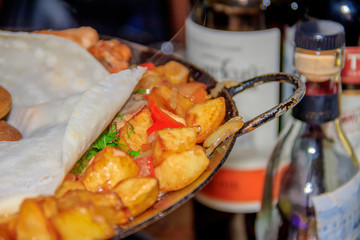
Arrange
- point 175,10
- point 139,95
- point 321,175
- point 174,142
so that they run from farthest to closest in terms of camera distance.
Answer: point 175,10
point 321,175
point 139,95
point 174,142

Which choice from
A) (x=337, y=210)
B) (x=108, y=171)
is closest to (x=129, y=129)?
(x=108, y=171)

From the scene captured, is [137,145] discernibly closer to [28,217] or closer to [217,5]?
[28,217]

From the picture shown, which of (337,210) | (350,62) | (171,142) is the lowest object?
(337,210)

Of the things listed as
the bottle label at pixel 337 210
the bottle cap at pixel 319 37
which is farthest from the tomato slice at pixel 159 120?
the bottle label at pixel 337 210

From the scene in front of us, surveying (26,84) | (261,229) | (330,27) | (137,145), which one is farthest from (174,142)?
(261,229)

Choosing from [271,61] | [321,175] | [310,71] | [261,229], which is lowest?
[261,229]

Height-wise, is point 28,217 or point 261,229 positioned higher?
point 28,217

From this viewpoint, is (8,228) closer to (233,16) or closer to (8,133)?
(8,133)
